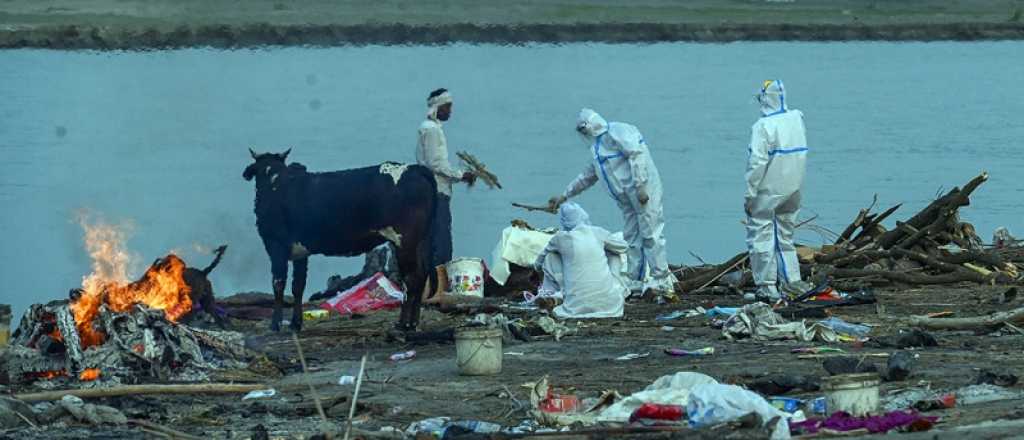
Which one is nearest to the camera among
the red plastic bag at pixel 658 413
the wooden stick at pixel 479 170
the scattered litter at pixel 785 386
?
the red plastic bag at pixel 658 413

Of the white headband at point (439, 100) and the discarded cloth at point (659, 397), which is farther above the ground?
the white headband at point (439, 100)

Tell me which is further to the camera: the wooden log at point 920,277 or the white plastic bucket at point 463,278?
the white plastic bucket at point 463,278

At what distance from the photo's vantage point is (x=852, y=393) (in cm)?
1308

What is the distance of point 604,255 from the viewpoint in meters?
20.6

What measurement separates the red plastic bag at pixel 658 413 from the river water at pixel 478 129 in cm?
1238

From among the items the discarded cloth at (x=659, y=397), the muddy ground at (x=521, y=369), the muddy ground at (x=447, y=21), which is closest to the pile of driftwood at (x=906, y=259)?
the muddy ground at (x=521, y=369)

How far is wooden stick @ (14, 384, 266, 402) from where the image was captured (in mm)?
15219

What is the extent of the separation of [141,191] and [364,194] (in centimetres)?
2090

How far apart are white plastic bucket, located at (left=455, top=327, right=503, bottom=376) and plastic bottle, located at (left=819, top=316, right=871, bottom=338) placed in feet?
9.82

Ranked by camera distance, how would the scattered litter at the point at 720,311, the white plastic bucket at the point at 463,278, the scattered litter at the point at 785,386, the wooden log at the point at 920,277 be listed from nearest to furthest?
the scattered litter at the point at 785,386, the scattered litter at the point at 720,311, the wooden log at the point at 920,277, the white plastic bucket at the point at 463,278

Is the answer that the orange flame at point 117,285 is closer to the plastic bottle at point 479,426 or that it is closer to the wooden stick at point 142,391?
the wooden stick at point 142,391

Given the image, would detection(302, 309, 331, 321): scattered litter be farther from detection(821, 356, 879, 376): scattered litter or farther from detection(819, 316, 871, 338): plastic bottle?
detection(821, 356, 879, 376): scattered litter

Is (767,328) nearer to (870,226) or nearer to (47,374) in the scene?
(47,374)

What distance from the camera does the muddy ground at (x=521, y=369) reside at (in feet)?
46.6
